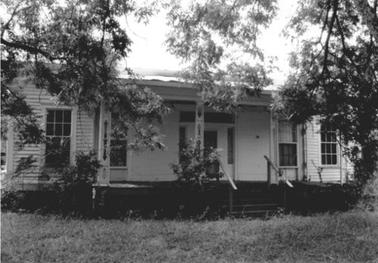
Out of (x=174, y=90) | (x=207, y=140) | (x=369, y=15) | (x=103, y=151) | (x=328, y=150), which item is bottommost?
(x=103, y=151)

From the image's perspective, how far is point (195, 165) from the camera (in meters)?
10.8

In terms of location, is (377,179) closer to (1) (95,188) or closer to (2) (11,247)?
(1) (95,188)

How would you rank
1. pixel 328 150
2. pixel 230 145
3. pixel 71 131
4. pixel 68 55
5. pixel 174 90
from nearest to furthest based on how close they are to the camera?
pixel 68 55 < pixel 174 90 < pixel 71 131 < pixel 230 145 < pixel 328 150

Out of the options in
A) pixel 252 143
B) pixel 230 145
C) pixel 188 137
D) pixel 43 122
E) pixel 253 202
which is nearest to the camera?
pixel 253 202

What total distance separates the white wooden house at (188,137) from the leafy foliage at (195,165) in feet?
3.60

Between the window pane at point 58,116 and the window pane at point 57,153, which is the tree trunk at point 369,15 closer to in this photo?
the window pane at point 57,153

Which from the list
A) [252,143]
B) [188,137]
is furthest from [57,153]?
[252,143]

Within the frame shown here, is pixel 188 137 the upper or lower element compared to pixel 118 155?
upper

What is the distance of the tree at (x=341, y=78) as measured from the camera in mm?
8727

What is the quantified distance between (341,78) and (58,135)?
934cm

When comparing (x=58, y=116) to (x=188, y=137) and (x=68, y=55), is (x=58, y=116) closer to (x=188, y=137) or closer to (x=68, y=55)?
(x=188, y=137)

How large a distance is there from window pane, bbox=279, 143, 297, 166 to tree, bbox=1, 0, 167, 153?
29.8 ft

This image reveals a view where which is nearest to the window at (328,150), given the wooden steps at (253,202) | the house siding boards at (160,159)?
the wooden steps at (253,202)

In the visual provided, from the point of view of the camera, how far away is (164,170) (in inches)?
558
